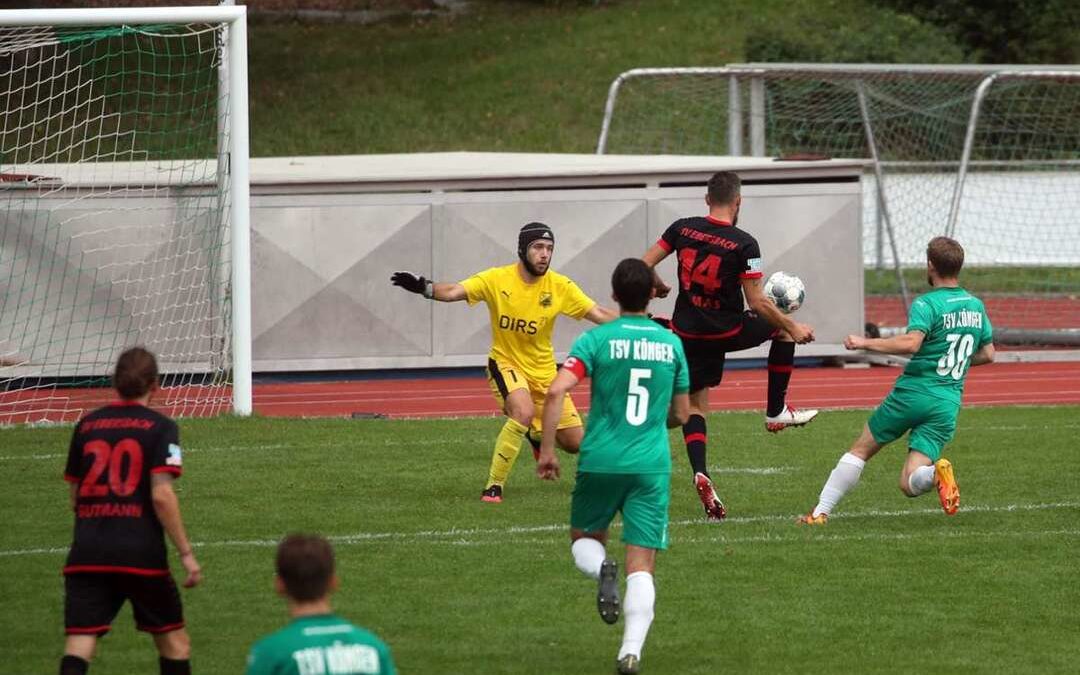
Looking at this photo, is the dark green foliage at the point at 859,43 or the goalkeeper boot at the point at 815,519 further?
the dark green foliage at the point at 859,43

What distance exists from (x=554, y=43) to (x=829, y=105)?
18105 millimetres

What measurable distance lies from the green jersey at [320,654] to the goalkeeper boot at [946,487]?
19.3 feet

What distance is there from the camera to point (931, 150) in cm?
2527

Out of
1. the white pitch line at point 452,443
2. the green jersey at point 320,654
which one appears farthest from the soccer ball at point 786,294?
the green jersey at point 320,654

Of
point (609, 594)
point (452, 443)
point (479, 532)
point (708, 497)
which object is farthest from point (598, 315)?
point (609, 594)

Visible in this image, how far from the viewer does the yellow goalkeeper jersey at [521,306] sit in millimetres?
11039

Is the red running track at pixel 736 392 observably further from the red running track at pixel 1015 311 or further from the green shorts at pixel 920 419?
the green shorts at pixel 920 419

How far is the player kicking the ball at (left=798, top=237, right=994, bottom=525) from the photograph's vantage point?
975 cm

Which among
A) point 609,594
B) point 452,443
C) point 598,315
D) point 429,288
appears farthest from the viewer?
point 452,443

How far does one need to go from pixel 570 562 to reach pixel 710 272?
227 cm

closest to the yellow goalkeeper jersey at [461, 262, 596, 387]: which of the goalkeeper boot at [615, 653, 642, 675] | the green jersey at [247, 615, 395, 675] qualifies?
the goalkeeper boot at [615, 653, 642, 675]

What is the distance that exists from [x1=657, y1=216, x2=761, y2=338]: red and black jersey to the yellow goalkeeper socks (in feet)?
4.00

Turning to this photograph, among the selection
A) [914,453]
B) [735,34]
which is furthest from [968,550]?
[735,34]

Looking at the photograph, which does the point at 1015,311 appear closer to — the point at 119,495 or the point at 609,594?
the point at 609,594
